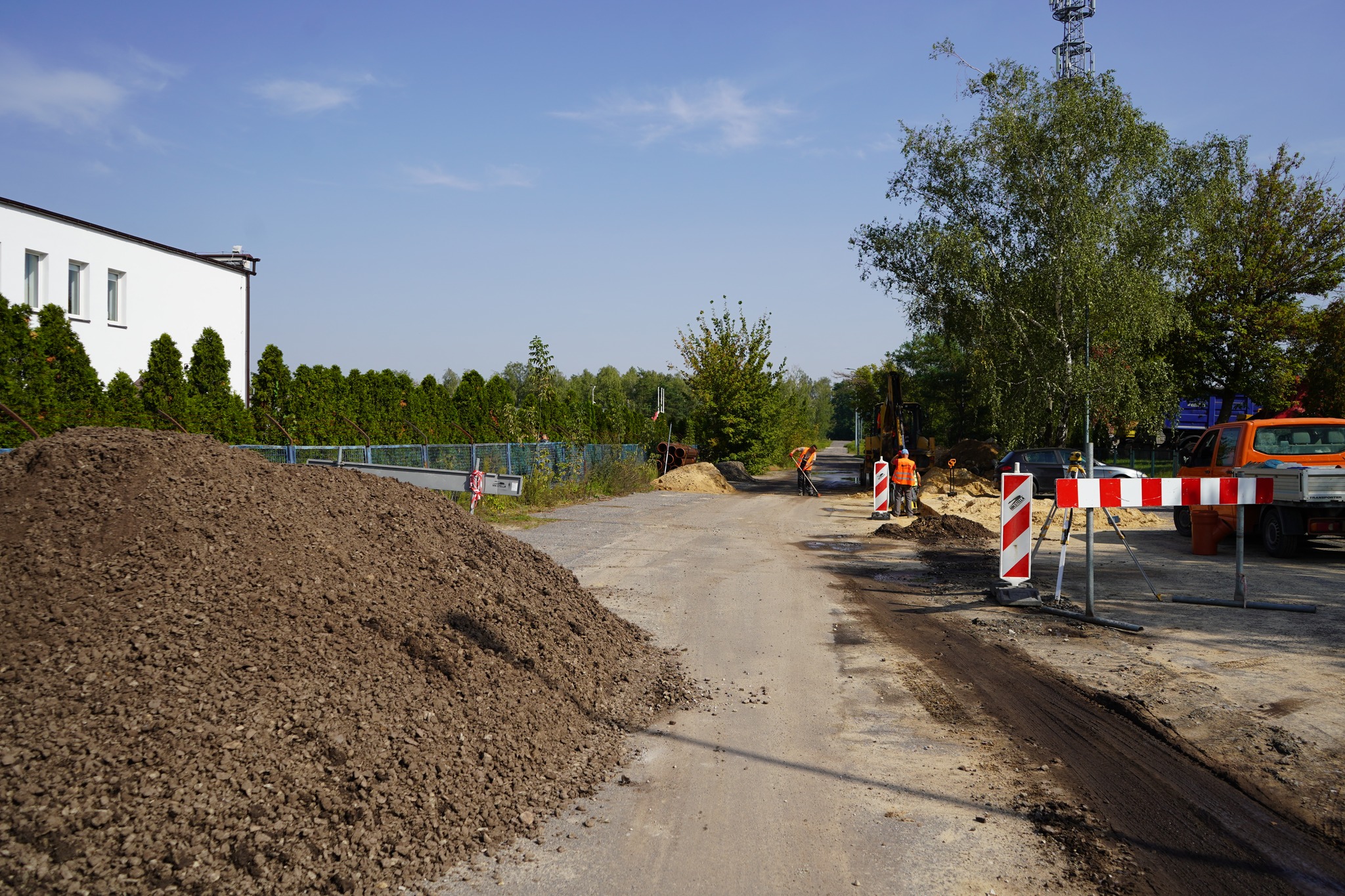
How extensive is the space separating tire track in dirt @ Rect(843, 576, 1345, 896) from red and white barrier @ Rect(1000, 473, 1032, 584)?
2726 mm

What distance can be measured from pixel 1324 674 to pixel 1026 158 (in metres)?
24.5

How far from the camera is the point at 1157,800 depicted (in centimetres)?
451

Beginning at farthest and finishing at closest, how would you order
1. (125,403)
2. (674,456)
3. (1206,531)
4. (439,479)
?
(674,456), (125,403), (1206,531), (439,479)

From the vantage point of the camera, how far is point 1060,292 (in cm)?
2692

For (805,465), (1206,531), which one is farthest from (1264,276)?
(1206,531)

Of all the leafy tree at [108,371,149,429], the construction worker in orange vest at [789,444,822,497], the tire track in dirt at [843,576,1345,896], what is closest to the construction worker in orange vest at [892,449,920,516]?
the construction worker in orange vest at [789,444,822,497]

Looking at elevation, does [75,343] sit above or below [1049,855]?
above

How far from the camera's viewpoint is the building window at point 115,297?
24.2m

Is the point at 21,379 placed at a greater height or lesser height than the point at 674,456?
greater

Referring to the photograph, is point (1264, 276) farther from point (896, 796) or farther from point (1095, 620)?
point (896, 796)

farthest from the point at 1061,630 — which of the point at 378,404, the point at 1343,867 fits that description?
the point at 378,404

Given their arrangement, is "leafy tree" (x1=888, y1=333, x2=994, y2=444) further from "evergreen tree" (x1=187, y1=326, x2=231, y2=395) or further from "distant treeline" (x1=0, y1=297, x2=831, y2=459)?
"evergreen tree" (x1=187, y1=326, x2=231, y2=395)

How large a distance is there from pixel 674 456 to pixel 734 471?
3675 millimetres

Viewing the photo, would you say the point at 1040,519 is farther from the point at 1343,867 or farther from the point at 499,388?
the point at 1343,867
